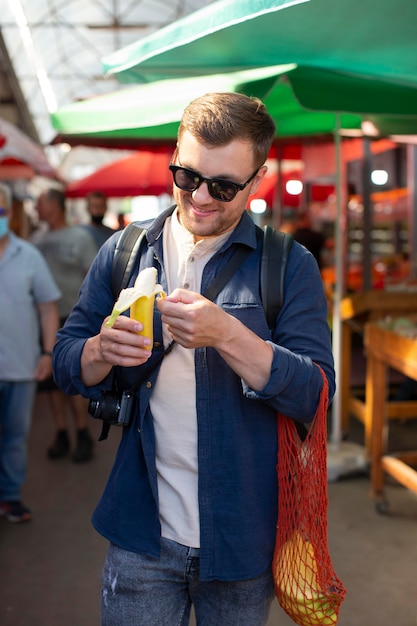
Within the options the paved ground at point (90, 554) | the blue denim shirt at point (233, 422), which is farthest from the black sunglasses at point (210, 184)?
the paved ground at point (90, 554)

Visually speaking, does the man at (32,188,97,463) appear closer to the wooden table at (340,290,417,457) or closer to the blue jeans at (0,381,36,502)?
the blue jeans at (0,381,36,502)

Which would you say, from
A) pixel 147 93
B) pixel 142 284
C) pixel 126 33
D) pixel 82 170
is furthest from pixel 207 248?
pixel 82 170

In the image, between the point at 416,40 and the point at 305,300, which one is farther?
the point at 416,40

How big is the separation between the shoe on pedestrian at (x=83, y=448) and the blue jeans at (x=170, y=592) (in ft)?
12.8

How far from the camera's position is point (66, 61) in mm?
27688

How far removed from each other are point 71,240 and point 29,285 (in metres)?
1.54

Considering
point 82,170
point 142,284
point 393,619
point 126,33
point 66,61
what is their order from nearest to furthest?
1. point 142,284
2. point 393,619
3. point 126,33
4. point 66,61
5. point 82,170

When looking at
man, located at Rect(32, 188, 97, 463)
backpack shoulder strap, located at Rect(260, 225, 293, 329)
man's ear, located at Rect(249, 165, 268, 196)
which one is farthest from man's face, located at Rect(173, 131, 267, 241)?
man, located at Rect(32, 188, 97, 463)

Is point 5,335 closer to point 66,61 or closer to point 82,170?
point 66,61

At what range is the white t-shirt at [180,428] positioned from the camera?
1777 mm

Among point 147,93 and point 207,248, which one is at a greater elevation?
point 147,93

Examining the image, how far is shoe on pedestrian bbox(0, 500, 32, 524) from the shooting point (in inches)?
179

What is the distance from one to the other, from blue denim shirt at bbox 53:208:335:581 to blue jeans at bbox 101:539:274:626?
0.04 m

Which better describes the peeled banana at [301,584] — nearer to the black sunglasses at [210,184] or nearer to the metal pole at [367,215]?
the black sunglasses at [210,184]
